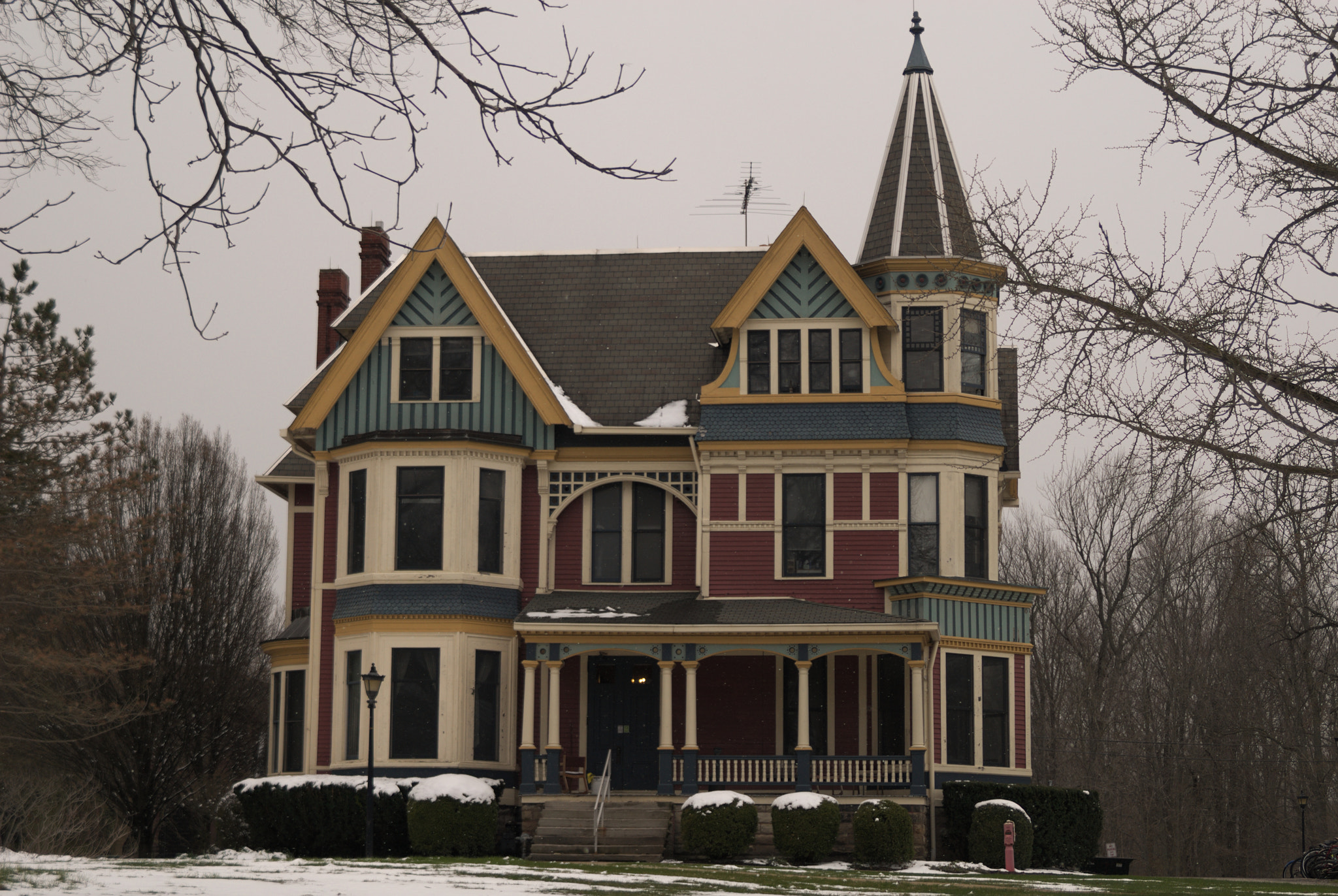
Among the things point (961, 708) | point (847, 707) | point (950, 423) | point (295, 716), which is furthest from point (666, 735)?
point (295, 716)

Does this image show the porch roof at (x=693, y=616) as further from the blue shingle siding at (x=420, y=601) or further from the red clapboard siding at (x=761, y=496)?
the red clapboard siding at (x=761, y=496)

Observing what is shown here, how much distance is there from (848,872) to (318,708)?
430 inches

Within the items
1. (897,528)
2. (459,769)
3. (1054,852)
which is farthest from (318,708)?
(1054,852)

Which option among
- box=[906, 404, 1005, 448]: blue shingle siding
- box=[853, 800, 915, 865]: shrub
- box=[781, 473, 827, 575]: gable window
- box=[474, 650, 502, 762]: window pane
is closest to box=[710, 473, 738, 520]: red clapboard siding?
box=[781, 473, 827, 575]: gable window

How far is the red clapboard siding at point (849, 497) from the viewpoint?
28203 mm

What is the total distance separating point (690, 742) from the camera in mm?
26094

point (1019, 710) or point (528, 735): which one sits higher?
point (1019, 710)

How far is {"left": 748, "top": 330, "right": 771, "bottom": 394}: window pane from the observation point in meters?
28.5

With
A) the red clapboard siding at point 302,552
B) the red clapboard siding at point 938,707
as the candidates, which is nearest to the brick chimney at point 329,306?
the red clapboard siding at point 302,552

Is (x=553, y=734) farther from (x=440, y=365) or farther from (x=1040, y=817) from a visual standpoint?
(x=1040, y=817)

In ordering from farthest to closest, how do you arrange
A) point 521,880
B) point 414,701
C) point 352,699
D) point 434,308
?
point 434,308
point 352,699
point 414,701
point 521,880

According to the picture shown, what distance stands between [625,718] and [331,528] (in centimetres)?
617

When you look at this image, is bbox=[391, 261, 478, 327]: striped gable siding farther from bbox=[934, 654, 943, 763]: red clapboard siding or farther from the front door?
bbox=[934, 654, 943, 763]: red clapboard siding

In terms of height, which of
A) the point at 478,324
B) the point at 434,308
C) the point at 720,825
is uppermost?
the point at 434,308
